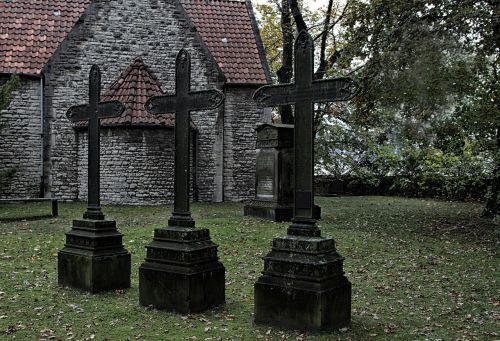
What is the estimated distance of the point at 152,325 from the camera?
19.0ft

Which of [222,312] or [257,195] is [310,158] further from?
[257,195]

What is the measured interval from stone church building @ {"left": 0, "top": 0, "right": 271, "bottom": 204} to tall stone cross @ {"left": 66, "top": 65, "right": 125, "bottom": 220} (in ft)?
33.1

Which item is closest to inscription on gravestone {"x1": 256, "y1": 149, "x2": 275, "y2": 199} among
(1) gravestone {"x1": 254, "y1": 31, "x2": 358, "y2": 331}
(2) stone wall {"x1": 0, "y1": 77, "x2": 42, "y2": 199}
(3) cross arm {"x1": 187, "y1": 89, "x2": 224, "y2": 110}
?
(3) cross arm {"x1": 187, "y1": 89, "x2": 224, "y2": 110}

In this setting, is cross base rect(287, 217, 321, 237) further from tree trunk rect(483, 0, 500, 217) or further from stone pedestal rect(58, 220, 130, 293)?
tree trunk rect(483, 0, 500, 217)

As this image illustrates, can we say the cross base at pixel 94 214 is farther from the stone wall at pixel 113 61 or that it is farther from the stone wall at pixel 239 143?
the stone wall at pixel 239 143

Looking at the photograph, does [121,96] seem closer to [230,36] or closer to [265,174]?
[230,36]

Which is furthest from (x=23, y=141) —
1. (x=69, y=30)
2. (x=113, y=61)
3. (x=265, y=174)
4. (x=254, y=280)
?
(x=254, y=280)

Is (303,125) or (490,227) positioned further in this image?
(490,227)

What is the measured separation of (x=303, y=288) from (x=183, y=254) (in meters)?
1.52

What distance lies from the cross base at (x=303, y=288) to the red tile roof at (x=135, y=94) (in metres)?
13.0

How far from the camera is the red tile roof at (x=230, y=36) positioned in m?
21.3

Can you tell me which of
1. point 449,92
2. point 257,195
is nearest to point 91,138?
point 257,195

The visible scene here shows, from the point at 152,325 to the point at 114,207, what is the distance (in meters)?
11.9

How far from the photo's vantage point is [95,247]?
712cm
